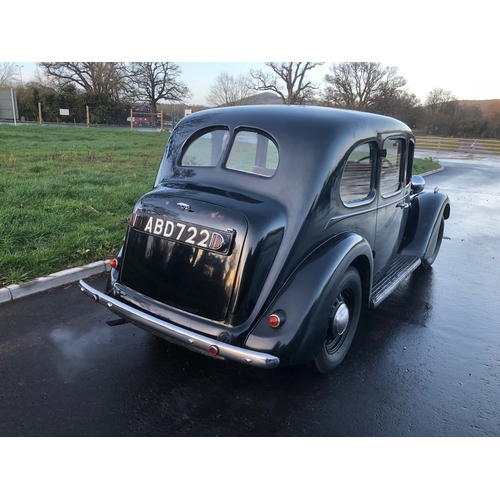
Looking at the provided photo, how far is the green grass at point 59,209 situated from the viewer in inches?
181

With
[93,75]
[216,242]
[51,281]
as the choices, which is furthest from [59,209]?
[93,75]

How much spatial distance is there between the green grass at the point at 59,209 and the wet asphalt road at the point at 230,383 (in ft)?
1.91

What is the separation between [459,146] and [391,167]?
34.2 m

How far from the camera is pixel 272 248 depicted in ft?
8.64

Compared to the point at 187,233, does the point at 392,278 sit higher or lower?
lower

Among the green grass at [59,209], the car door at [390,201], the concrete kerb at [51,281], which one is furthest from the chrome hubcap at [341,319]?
the green grass at [59,209]

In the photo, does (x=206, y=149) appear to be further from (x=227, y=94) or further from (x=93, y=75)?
(x=93, y=75)

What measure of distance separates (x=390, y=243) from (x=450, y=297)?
47.9 inches

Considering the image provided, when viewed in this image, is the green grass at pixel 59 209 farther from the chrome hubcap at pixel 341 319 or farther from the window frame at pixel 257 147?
the chrome hubcap at pixel 341 319

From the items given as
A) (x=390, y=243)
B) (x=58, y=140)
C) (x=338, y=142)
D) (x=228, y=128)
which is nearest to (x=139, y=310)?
(x=228, y=128)

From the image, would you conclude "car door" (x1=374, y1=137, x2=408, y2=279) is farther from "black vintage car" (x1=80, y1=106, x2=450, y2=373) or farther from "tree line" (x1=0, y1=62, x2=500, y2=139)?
"tree line" (x1=0, y1=62, x2=500, y2=139)

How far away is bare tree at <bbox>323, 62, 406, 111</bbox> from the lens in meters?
26.7

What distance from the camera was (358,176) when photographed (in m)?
3.32

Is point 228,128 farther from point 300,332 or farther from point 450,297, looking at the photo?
point 450,297
